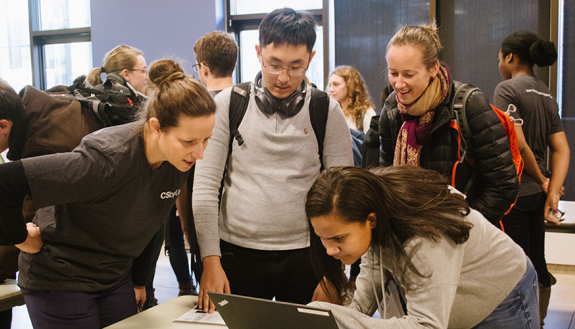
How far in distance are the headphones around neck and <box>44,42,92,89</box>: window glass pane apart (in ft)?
17.3

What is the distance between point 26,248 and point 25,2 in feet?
19.3

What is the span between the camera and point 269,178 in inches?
61.4

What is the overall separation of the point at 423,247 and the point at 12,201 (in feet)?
3.04

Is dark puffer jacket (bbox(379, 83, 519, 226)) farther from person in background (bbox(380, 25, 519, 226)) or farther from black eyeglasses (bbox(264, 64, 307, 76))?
black eyeglasses (bbox(264, 64, 307, 76))

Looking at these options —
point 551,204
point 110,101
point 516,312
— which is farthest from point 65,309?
point 551,204

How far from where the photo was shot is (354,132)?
127 inches

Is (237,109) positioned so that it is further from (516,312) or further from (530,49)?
(530,49)

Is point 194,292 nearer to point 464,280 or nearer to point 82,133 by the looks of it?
point 82,133

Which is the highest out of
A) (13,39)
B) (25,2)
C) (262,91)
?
(25,2)

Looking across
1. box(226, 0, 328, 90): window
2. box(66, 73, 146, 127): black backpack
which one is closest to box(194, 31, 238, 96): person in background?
box(66, 73, 146, 127): black backpack

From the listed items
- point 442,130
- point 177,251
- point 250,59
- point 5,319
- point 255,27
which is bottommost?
point 177,251

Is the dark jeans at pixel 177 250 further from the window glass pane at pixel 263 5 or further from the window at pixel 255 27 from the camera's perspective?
the window glass pane at pixel 263 5

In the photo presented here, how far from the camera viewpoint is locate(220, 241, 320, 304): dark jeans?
156cm

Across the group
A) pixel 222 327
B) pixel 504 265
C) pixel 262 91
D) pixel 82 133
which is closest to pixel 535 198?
pixel 504 265
